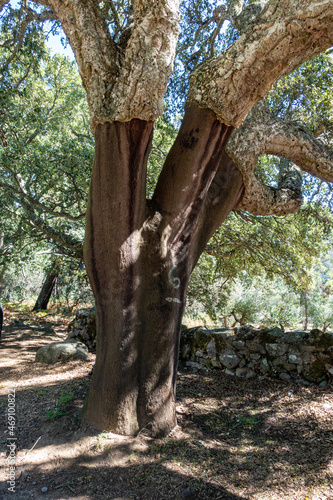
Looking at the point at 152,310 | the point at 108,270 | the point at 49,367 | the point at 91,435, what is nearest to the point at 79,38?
the point at 108,270

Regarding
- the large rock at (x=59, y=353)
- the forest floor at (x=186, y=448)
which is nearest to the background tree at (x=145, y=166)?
the forest floor at (x=186, y=448)

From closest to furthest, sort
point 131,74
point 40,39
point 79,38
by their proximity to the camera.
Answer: point 131,74 < point 79,38 < point 40,39

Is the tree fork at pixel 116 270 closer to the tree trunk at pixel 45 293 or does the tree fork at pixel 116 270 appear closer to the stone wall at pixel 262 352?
the stone wall at pixel 262 352

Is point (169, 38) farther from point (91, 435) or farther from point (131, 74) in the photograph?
point (91, 435)

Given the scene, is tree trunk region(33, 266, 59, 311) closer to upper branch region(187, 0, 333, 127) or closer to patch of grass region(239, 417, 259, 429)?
patch of grass region(239, 417, 259, 429)

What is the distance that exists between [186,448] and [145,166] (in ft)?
9.57

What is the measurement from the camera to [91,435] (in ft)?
10.6

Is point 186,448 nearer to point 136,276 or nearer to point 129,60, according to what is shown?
point 136,276

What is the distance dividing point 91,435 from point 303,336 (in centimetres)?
393

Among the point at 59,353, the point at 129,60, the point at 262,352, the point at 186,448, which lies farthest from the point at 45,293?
the point at 129,60

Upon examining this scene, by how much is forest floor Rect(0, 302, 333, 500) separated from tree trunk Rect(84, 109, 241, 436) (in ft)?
1.01

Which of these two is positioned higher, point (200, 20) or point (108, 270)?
point (200, 20)

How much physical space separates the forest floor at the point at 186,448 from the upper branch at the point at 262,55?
135 inches

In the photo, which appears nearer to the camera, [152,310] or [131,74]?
[131,74]
